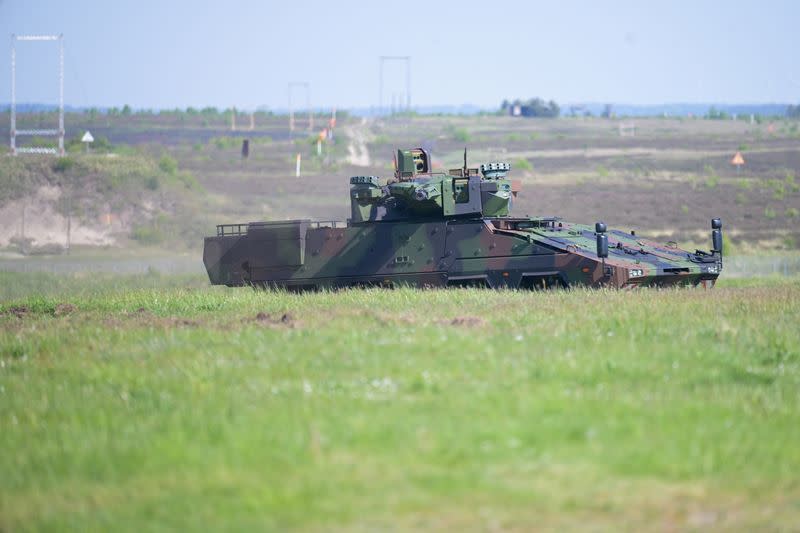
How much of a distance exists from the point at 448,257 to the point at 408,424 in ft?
40.1

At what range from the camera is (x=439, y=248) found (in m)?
21.6

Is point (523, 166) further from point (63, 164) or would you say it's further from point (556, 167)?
point (63, 164)

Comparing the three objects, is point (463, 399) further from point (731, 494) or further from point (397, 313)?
point (397, 313)

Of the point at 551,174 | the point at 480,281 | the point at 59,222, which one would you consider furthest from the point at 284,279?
the point at 551,174

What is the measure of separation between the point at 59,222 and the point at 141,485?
39.5m

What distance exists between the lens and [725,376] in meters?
11.4

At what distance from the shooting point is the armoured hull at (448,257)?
20.7 meters

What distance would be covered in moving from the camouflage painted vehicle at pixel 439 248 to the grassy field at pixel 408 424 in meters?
5.60

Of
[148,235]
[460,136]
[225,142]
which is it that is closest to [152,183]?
[148,235]

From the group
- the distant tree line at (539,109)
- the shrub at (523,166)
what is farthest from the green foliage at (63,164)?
the distant tree line at (539,109)

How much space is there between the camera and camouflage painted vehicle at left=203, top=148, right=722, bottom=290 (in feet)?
68.5

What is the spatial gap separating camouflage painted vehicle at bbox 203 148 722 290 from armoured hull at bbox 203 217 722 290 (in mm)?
18

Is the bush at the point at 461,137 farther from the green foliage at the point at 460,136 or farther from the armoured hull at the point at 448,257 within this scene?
the armoured hull at the point at 448,257

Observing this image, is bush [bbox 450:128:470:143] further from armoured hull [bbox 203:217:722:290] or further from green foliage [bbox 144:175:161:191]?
armoured hull [bbox 203:217:722:290]
